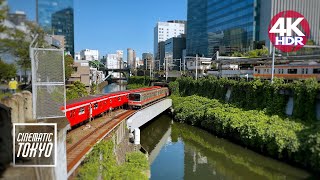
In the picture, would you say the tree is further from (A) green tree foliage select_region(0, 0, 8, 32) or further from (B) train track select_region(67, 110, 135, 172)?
(B) train track select_region(67, 110, 135, 172)

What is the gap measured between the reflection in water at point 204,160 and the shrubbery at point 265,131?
2.64 feet

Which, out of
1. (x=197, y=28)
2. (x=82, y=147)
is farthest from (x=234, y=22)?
(x=82, y=147)

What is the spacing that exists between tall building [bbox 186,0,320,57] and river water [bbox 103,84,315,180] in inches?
1700

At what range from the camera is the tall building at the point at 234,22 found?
66.3 m

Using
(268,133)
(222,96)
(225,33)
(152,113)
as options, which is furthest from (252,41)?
(268,133)

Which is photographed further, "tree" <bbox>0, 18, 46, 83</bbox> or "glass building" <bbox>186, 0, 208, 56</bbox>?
"glass building" <bbox>186, 0, 208, 56</bbox>

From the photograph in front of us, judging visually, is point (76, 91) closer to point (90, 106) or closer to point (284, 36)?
point (90, 106)

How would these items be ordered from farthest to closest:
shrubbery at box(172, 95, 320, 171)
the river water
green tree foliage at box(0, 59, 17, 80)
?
1. the river water
2. shrubbery at box(172, 95, 320, 171)
3. green tree foliage at box(0, 59, 17, 80)

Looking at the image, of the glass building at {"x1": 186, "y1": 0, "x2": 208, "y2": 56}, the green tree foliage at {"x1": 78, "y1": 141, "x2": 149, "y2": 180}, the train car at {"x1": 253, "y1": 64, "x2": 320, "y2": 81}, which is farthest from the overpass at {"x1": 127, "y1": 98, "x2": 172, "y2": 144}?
the glass building at {"x1": 186, "y1": 0, "x2": 208, "y2": 56}

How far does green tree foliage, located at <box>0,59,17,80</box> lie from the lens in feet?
25.2

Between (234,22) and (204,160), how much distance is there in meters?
64.4

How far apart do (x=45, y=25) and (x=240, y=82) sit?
2914 cm

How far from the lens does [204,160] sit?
81.6ft

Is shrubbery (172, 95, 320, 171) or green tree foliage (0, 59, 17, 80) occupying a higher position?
green tree foliage (0, 59, 17, 80)
